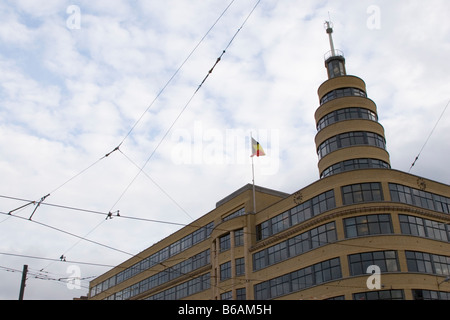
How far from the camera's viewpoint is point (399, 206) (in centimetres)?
4194

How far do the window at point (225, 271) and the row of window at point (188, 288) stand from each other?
11.1ft

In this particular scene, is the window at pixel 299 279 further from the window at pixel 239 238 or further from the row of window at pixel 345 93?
the row of window at pixel 345 93

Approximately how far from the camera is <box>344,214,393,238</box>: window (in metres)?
41.1

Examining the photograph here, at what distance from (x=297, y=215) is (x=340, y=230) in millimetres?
6300

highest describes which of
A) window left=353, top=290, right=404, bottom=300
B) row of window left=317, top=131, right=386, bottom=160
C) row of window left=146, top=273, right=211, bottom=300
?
row of window left=317, top=131, right=386, bottom=160

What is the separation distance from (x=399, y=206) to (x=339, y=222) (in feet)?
17.8

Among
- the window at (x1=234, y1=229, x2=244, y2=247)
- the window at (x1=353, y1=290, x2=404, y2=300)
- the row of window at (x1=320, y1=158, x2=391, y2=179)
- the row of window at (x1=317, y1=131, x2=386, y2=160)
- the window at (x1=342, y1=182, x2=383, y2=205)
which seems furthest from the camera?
the window at (x1=234, y1=229, x2=244, y2=247)

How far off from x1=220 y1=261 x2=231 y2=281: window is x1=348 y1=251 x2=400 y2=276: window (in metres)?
17.7

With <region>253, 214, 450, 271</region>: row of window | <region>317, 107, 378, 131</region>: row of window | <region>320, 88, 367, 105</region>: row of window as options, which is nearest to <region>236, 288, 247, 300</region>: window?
<region>253, 214, 450, 271</region>: row of window

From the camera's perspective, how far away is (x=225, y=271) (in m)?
54.9

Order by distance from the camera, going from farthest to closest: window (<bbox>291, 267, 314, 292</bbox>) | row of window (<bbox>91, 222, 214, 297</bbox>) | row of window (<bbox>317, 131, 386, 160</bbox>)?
row of window (<bbox>91, 222, 214, 297</bbox>)
row of window (<bbox>317, 131, 386, 160</bbox>)
window (<bbox>291, 267, 314, 292</bbox>)

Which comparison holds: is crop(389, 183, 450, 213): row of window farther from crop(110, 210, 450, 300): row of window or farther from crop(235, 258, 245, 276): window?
crop(235, 258, 245, 276): window
